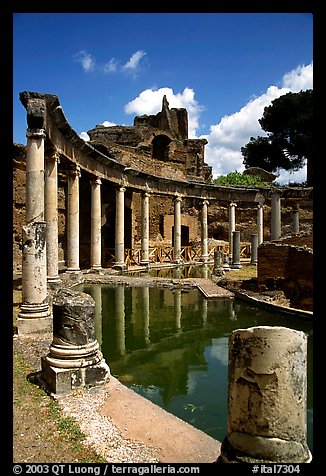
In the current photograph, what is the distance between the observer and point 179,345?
7.83 metres

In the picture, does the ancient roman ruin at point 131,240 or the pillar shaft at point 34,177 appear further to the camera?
the pillar shaft at point 34,177

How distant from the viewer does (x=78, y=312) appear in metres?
5.30

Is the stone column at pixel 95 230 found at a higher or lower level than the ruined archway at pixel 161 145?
lower

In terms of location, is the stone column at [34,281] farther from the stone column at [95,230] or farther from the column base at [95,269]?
the stone column at [95,230]

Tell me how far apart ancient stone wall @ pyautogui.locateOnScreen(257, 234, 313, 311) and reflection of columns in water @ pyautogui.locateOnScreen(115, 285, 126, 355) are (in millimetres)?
5125

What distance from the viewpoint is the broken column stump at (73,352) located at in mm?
4941

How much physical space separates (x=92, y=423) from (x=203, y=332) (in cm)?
498

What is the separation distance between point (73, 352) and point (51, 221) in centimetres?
757

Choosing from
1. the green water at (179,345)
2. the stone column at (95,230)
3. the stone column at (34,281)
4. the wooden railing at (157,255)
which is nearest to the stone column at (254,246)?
the wooden railing at (157,255)

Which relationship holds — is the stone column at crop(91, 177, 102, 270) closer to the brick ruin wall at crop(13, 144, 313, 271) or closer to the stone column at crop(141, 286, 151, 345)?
the brick ruin wall at crop(13, 144, 313, 271)

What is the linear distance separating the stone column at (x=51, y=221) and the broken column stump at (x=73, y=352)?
6662 mm

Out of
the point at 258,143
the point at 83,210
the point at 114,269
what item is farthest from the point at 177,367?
the point at 258,143

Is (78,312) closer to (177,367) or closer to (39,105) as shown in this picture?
(177,367)

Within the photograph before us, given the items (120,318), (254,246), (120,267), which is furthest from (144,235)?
(120,318)
